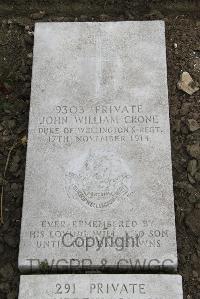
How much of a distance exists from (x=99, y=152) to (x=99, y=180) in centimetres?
22

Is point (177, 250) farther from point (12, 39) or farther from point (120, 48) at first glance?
point (12, 39)

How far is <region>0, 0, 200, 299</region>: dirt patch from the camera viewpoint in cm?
356

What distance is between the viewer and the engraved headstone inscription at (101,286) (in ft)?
10.2

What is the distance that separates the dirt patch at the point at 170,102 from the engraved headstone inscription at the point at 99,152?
1.00ft

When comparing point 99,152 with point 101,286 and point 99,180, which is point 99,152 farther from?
point 101,286

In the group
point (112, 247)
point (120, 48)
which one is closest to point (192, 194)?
point (112, 247)

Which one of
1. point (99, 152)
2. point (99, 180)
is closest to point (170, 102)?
point (99, 152)

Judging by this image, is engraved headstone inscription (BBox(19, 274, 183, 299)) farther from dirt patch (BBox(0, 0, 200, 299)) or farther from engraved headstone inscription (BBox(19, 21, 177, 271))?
dirt patch (BBox(0, 0, 200, 299))

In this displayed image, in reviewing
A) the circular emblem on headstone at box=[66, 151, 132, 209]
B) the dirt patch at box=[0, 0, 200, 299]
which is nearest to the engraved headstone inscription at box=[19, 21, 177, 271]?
the circular emblem on headstone at box=[66, 151, 132, 209]

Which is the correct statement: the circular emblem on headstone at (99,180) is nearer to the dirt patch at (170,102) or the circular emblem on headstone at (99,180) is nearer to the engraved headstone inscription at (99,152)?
the engraved headstone inscription at (99,152)

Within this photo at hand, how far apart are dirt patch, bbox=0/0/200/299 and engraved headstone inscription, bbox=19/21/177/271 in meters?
0.31

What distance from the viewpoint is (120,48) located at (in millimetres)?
3965

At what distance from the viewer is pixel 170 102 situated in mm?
4141

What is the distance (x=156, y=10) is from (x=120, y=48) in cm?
96
